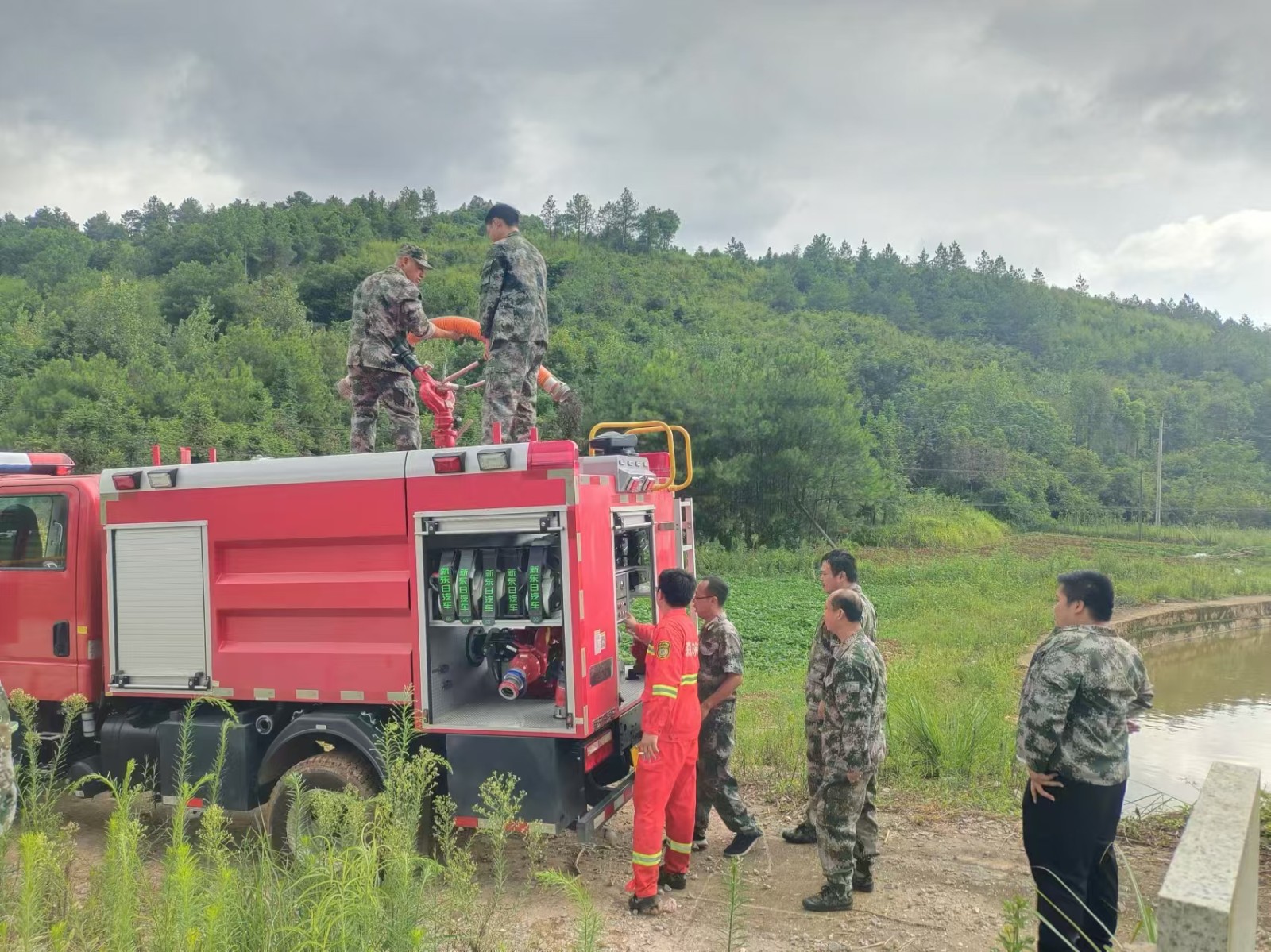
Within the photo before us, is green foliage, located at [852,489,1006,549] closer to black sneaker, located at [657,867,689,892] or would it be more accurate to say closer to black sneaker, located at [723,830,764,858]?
black sneaker, located at [723,830,764,858]

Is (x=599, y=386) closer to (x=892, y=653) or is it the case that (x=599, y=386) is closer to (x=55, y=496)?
(x=892, y=653)

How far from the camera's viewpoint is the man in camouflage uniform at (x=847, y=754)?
449 centimetres

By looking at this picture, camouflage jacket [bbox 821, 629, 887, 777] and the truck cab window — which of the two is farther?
the truck cab window

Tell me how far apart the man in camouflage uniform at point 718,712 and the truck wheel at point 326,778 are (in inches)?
70.9

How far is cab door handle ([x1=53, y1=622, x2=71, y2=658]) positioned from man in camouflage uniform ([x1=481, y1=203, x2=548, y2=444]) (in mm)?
2696

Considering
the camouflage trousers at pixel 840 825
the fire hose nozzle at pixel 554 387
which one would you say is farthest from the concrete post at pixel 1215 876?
the fire hose nozzle at pixel 554 387

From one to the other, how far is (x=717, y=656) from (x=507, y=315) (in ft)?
8.39

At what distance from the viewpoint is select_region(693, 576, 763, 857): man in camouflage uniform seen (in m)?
5.10

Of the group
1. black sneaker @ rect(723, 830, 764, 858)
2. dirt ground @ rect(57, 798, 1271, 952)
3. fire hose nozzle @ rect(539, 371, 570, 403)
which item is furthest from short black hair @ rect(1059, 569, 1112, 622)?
fire hose nozzle @ rect(539, 371, 570, 403)

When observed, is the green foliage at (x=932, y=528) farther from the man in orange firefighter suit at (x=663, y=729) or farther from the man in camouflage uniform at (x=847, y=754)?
the man in orange firefighter suit at (x=663, y=729)

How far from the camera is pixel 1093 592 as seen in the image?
383 centimetres

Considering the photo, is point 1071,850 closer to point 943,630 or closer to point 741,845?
point 741,845

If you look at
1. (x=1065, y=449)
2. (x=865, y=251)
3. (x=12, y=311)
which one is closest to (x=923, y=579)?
(x=1065, y=449)

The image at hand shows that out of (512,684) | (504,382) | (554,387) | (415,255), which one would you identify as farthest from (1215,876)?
(415,255)
